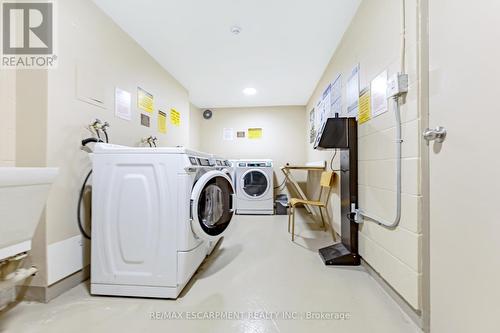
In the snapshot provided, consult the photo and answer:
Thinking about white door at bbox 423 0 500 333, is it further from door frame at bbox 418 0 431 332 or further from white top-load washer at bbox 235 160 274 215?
white top-load washer at bbox 235 160 274 215

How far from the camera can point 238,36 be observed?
7.07 ft

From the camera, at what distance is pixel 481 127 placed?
0.77m

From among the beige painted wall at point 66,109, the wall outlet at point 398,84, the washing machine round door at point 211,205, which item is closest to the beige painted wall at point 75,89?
the beige painted wall at point 66,109

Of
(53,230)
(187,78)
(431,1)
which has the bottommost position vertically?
(53,230)

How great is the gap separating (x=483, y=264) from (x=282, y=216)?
3031mm

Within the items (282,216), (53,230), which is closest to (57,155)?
(53,230)

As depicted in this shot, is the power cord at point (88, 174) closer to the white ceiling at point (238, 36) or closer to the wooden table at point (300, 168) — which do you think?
the white ceiling at point (238, 36)

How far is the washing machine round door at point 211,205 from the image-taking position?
1.45m

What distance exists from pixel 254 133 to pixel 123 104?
9.82ft

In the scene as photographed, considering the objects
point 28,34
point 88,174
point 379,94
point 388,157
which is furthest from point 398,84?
point 28,34

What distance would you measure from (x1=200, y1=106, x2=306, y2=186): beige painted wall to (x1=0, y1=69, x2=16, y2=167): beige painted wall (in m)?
3.55

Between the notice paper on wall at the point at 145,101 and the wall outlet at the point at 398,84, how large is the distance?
2223 millimetres

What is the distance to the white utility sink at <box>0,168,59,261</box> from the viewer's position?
3.08ft

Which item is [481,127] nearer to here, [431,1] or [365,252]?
[431,1]
